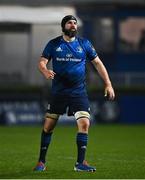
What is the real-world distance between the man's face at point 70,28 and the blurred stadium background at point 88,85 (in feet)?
6.53

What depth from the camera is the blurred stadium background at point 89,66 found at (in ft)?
99.7

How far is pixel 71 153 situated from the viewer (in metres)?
18.1

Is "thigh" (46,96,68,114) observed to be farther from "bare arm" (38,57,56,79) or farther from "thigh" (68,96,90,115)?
"bare arm" (38,57,56,79)

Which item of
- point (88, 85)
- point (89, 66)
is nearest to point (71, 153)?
point (88, 85)

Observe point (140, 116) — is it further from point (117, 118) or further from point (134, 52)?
point (134, 52)

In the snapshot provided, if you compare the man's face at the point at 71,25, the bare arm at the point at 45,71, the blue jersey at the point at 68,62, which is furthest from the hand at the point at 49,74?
the man's face at the point at 71,25

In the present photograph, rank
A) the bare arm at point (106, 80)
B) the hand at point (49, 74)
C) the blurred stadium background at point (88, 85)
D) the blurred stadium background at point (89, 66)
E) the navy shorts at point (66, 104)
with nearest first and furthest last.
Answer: the hand at point (49, 74)
the bare arm at point (106, 80)
the navy shorts at point (66, 104)
the blurred stadium background at point (88, 85)
the blurred stadium background at point (89, 66)

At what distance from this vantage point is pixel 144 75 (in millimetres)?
34125

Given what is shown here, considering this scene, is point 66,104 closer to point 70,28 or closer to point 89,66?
point 70,28

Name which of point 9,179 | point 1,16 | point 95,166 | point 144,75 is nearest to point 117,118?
point 144,75

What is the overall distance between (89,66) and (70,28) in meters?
20.7

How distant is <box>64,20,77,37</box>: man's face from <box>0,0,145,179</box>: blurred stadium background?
1990mm

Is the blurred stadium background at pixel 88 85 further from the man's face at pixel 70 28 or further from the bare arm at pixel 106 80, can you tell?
the man's face at pixel 70 28

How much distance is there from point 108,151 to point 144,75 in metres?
15.4
